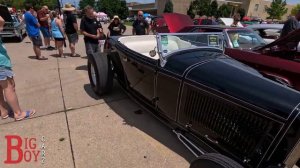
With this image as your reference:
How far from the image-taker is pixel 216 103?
7.52 feet

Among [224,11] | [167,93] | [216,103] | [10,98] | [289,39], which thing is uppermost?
[289,39]

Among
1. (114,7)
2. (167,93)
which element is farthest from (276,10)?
(167,93)

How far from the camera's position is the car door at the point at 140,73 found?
312 cm

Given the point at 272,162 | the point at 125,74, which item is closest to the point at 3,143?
the point at 125,74

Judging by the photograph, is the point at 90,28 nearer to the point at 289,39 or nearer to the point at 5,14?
the point at 289,39

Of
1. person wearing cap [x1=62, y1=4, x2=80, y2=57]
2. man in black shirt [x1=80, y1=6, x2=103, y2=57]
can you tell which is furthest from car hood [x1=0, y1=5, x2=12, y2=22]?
man in black shirt [x1=80, y1=6, x2=103, y2=57]

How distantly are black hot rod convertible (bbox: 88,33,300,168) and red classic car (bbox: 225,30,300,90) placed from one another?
1071 mm

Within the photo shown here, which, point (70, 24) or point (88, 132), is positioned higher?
point (70, 24)

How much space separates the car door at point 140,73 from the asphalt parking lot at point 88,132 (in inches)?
20.4

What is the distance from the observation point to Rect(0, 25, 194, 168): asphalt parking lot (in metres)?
2.83

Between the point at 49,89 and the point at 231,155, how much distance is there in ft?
13.5

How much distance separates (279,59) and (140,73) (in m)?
2.31

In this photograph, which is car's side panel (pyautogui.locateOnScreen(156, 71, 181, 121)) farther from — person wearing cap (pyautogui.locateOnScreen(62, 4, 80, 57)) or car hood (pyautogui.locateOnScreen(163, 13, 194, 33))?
person wearing cap (pyautogui.locateOnScreen(62, 4, 80, 57))

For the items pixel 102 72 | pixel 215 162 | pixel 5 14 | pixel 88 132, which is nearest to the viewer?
pixel 215 162
